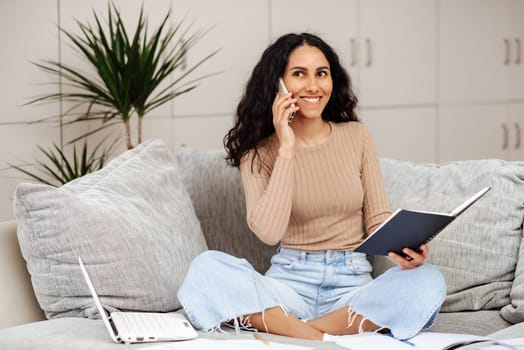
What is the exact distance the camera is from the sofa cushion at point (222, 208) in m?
2.77

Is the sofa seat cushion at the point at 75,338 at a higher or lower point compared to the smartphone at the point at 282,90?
lower

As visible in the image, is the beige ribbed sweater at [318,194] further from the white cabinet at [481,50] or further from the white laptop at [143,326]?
the white cabinet at [481,50]

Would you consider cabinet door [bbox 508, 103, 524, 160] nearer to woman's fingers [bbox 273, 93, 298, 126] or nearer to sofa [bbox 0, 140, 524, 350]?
sofa [bbox 0, 140, 524, 350]

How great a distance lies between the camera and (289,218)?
248cm

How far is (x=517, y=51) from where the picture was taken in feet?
17.7

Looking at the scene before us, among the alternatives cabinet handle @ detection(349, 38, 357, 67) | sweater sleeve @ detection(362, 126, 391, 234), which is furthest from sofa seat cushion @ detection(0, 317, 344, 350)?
cabinet handle @ detection(349, 38, 357, 67)

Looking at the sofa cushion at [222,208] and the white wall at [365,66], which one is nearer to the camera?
the sofa cushion at [222,208]

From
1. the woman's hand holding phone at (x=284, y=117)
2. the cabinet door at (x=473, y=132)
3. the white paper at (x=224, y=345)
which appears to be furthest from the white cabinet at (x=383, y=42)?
the white paper at (x=224, y=345)

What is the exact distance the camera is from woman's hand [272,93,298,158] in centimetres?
242

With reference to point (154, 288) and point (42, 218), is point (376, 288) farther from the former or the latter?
point (42, 218)

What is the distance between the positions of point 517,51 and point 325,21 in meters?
1.44

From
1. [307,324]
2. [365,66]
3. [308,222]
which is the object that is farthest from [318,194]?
[365,66]

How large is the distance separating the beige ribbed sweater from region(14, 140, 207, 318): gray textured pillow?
292 millimetres

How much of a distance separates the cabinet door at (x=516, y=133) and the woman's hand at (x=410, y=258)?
3.37 metres
